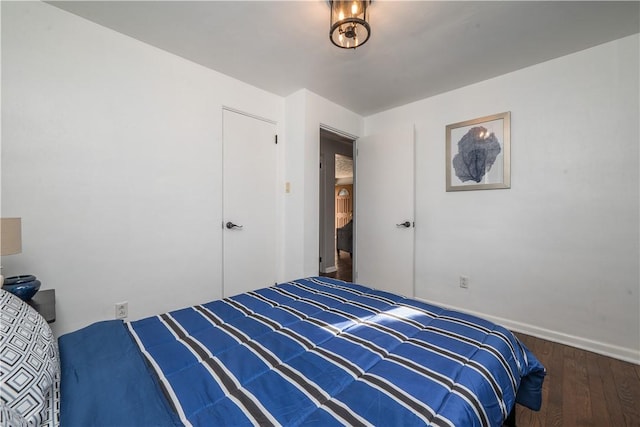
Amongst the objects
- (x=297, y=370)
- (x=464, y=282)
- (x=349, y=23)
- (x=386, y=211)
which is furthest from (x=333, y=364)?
(x=386, y=211)

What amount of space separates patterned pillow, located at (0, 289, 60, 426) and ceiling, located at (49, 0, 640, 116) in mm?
1896

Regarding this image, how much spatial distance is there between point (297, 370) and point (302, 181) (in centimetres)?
217

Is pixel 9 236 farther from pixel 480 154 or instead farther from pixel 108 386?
pixel 480 154

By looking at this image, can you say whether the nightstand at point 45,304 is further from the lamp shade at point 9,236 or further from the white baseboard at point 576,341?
the white baseboard at point 576,341

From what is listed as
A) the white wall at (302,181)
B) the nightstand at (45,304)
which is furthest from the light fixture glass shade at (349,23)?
the nightstand at (45,304)

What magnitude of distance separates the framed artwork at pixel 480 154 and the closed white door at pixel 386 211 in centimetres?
43

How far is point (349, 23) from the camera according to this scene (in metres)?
1.59

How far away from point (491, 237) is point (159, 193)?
308 cm

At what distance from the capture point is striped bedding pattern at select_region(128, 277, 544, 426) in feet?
2.43

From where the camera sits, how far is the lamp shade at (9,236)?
1252 mm

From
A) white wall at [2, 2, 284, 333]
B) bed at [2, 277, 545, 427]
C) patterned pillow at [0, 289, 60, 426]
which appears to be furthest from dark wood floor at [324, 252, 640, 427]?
white wall at [2, 2, 284, 333]

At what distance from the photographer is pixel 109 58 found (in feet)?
6.37

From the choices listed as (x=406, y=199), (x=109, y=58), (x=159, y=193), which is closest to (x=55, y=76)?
(x=109, y=58)

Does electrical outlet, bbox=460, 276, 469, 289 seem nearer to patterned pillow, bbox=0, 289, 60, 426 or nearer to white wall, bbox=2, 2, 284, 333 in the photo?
white wall, bbox=2, 2, 284, 333
